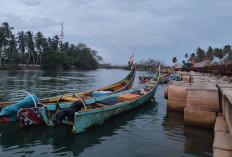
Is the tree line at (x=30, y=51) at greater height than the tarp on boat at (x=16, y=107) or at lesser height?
greater

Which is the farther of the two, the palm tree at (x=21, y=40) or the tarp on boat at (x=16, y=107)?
the palm tree at (x=21, y=40)

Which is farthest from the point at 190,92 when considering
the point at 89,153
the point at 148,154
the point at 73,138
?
the point at 73,138

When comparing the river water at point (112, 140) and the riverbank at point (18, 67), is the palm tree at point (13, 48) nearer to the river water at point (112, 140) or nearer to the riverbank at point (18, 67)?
Answer: the riverbank at point (18, 67)

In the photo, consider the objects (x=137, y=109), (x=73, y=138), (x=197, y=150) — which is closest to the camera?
(x=197, y=150)

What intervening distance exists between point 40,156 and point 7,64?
7170 cm

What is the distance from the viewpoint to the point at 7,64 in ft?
219

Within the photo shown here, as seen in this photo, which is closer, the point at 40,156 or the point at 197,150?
the point at 40,156

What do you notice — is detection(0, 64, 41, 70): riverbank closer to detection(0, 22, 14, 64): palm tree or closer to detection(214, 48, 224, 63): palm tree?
detection(0, 22, 14, 64): palm tree

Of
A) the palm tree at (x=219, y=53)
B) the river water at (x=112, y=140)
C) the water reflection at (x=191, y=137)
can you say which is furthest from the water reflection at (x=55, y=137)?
the palm tree at (x=219, y=53)

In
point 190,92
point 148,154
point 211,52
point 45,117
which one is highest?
point 211,52

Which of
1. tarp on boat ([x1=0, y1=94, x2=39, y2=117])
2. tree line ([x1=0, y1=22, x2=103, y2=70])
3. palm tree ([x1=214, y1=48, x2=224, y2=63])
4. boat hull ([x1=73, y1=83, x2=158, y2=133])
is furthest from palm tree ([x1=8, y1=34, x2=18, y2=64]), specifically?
palm tree ([x1=214, y1=48, x2=224, y2=63])

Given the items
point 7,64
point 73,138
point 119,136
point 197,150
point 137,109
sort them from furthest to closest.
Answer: point 7,64, point 137,109, point 119,136, point 73,138, point 197,150

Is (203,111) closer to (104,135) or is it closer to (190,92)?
(190,92)

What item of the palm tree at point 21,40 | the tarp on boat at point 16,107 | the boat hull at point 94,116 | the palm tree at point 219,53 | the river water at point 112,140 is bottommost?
the river water at point 112,140
